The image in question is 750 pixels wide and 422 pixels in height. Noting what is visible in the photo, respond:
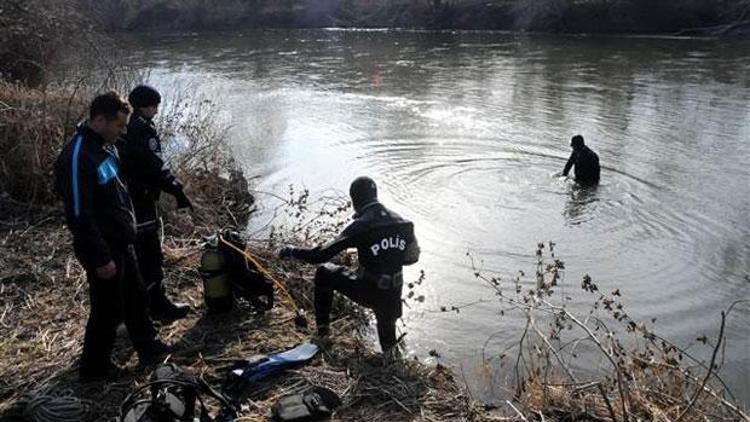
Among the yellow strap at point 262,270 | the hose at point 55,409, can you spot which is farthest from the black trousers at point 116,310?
the yellow strap at point 262,270

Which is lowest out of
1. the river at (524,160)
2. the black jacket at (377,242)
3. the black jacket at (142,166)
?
the river at (524,160)

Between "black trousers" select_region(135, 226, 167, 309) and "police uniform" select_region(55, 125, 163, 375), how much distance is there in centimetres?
77

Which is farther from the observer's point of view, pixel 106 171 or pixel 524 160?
pixel 524 160

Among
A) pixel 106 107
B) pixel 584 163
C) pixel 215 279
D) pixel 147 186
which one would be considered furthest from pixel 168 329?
pixel 584 163

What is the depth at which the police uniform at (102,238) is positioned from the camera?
3.99 m

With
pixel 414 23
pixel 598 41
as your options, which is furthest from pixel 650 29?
pixel 414 23

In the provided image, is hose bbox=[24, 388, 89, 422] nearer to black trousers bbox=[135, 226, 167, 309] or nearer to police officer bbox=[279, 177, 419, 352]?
black trousers bbox=[135, 226, 167, 309]

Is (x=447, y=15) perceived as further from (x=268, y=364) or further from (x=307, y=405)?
(x=307, y=405)

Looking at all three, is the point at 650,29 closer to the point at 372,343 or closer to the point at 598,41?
the point at 598,41

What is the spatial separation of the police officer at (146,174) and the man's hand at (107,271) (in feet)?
4.01

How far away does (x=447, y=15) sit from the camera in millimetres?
39250

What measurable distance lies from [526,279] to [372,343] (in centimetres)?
243

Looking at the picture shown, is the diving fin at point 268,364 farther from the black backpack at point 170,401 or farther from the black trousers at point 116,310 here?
the black trousers at point 116,310

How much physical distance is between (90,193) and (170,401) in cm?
126
